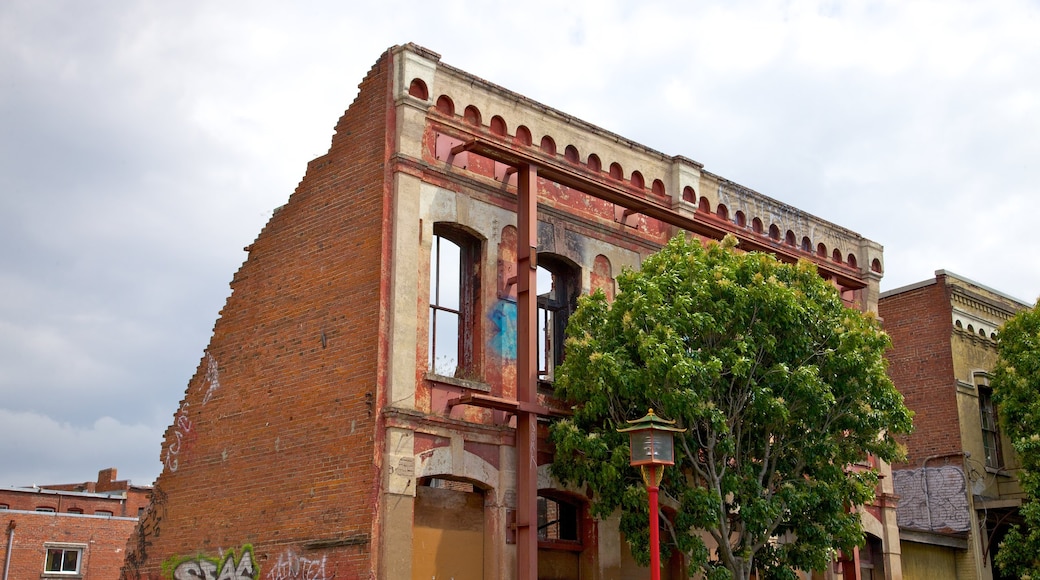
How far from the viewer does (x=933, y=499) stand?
27766 mm

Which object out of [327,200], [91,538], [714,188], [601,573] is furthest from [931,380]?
[91,538]

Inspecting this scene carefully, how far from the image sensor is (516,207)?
60.0 feet

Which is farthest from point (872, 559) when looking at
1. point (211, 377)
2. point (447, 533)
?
point (211, 377)

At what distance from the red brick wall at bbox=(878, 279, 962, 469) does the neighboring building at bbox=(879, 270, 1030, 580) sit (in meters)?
0.03

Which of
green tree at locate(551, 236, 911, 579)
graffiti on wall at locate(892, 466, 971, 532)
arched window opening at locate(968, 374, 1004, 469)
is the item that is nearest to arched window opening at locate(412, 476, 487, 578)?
green tree at locate(551, 236, 911, 579)

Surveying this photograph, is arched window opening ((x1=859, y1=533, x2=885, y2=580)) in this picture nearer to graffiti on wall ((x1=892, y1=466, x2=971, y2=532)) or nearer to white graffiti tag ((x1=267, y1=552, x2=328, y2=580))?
graffiti on wall ((x1=892, y1=466, x2=971, y2=532))

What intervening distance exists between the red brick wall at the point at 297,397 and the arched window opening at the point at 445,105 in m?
0.94

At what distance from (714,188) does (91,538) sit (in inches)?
1220

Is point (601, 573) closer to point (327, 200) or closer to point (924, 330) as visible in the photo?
point (327, 200)

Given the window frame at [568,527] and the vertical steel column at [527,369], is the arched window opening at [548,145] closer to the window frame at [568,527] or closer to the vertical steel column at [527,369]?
the vertical steel column at [527,369]

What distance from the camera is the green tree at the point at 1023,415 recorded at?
24.4 m

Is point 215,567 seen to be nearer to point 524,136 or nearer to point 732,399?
point 732,399

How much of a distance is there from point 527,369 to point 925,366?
1542 centimetres

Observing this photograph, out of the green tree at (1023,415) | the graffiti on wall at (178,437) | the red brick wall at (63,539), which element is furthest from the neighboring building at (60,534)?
the green tree at (1023,415)
